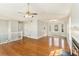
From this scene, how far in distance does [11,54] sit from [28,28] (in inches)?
20.7

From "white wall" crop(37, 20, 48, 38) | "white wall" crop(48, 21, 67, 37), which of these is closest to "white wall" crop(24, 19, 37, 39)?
"white wall" crop(37, 20, 48, 38)

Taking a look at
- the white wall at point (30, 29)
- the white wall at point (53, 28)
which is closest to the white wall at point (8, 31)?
the white wall at point (30, 29)

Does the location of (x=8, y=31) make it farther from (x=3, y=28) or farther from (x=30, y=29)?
(x=30, y=29)

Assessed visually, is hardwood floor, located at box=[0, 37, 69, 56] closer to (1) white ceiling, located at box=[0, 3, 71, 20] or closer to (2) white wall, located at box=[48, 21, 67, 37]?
(2) white wall, located at box=[48, 21, 67, 37]

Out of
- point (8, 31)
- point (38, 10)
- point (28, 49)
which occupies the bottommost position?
point (28, 49)

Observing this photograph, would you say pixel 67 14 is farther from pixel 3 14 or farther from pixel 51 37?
pixel 3 14

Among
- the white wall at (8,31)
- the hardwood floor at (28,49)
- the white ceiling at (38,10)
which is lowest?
the hardwood floor at (28,49)

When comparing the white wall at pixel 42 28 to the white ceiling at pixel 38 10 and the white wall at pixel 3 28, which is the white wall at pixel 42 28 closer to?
the white ceiling at pixel 38 10

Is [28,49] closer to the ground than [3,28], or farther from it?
closer to the ground

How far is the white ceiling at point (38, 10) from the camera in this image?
6.63 feet

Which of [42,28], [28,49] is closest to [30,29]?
[42,28]

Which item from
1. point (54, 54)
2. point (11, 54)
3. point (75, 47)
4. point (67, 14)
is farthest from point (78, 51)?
point (11, 54)

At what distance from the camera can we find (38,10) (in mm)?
2041

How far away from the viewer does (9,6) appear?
2.02 metres
